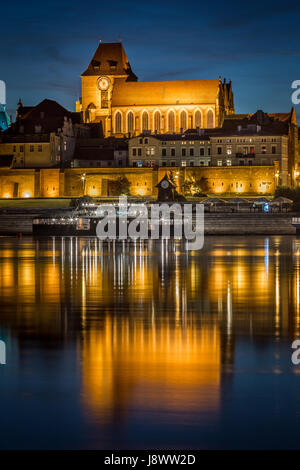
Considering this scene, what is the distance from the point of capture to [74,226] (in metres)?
51.1

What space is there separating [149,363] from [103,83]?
110658 millimetres

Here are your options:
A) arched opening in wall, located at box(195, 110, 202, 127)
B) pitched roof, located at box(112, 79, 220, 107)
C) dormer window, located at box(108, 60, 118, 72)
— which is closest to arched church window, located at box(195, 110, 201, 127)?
arched opening in wall, located at box(195, 110, 202, 127)

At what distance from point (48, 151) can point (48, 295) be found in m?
75.9

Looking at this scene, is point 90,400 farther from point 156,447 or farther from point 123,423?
point 156,447

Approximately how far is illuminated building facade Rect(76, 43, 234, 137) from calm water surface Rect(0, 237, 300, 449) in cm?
9374

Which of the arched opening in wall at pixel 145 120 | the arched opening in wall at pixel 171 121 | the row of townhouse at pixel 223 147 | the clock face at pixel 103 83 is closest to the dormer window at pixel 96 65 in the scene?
the clock face at pixel 103 83

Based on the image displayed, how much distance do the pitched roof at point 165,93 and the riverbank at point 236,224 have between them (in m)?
62.4

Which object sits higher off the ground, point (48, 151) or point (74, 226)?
point (48, 151)

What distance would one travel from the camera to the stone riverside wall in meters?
86.9

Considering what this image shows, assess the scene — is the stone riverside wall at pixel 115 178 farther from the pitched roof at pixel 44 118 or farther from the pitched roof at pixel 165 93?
the pitched roof at pixel 165 93

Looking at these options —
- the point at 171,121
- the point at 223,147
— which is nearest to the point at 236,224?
the point at 223,147

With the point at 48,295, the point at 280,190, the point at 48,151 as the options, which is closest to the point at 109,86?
the point at 48,151

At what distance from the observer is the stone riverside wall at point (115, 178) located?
86.9 metres
